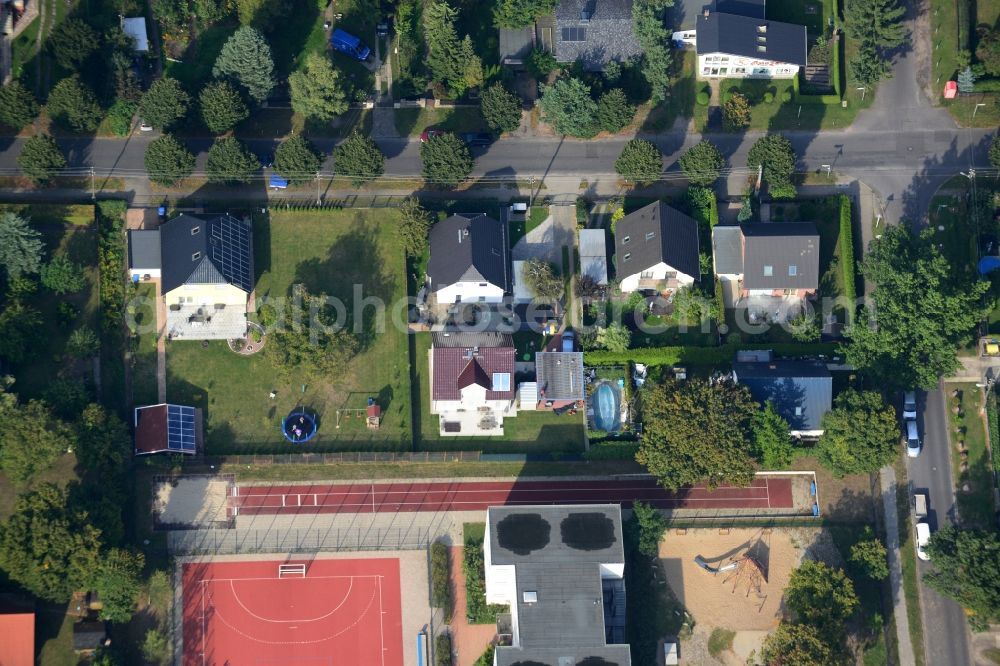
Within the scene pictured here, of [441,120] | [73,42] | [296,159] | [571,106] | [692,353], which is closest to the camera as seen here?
[692,353]

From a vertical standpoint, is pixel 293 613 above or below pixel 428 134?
below

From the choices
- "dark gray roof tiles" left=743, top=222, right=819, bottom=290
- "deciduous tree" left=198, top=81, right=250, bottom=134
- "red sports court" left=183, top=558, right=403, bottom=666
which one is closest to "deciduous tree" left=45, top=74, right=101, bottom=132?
"deciduous tree" left=198, top=81, right=250, bottom=134

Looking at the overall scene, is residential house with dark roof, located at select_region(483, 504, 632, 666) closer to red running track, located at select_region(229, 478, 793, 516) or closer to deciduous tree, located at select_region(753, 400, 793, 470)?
red running track, located at select_region(229, 478, 793, 516)

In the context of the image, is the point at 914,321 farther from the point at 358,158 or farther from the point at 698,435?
the point at 358,158

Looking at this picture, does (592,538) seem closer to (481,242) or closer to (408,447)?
(408,447)

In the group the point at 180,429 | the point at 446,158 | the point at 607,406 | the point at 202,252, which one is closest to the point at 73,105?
the point at 202,252

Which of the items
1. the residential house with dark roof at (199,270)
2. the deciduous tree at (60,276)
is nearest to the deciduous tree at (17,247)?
the deciduous tree at (60,276)

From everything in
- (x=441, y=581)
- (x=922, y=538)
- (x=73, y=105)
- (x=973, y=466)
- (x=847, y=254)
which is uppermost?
(x=73, y=105)
